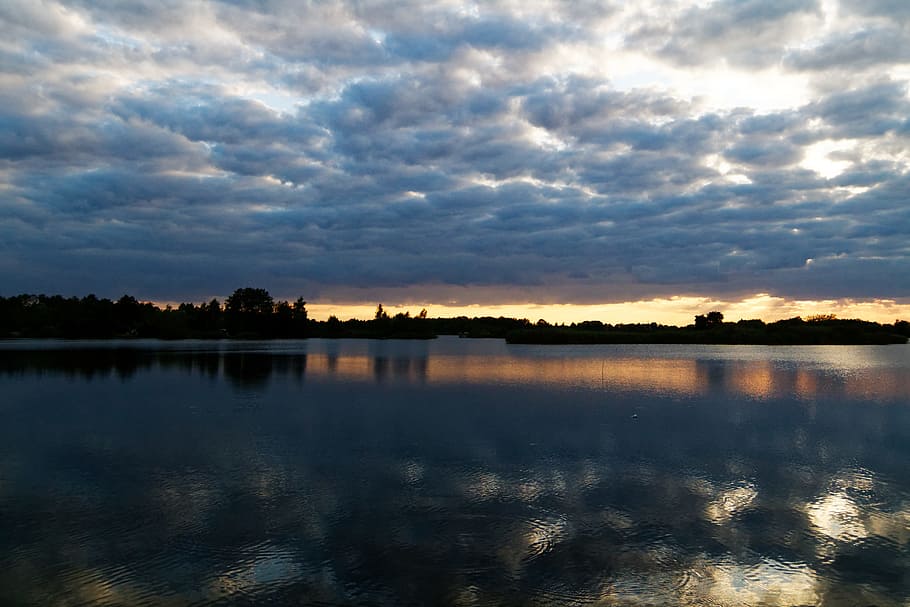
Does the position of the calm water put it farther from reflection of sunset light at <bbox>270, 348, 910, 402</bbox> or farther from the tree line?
the tree line

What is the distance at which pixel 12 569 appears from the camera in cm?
979

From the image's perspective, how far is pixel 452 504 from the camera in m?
13.5

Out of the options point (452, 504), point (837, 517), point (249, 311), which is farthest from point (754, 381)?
point (249, 311)

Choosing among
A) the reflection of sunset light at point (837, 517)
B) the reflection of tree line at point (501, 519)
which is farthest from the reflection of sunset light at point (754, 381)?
→ the reflection of sunset light at point (837, 517)

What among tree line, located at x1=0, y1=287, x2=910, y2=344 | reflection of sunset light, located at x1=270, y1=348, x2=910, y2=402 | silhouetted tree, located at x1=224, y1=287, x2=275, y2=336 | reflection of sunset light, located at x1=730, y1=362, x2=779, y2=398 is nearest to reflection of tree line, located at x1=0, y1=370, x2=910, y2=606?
reflection of sunset light, located at x1=730, y1=362, x2=779, y2=398

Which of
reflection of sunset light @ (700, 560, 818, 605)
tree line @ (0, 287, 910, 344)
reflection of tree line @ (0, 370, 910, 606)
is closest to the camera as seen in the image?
reflection of sunset light @ (700, 560, 818, 605)

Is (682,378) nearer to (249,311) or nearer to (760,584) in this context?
(760,584)

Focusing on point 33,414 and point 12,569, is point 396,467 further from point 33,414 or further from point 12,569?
point 33,414

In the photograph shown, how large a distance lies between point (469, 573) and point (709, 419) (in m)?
19.7

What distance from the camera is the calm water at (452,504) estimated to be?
9.31 meters

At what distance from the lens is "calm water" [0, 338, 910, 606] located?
9.31m

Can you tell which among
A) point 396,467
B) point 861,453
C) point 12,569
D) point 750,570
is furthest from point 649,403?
point 12,569

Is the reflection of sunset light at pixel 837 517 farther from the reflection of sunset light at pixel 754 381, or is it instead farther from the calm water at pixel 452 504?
the reflection of sunset light at pixel 754 381

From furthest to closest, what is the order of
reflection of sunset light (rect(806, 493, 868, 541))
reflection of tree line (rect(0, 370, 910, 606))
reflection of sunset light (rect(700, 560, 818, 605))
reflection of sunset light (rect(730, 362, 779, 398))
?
reflection of sunset light (rect(730, 362, 779, 398)) → reflection of sunset light (rect(806, 493, 868, 541)) → reflection of tree line (rect(0, 370, 910, 606)) → reflection of sunset light (rect(700, 560, 818, 605))
